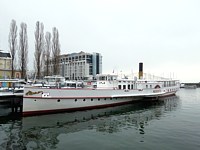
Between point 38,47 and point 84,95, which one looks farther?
point 38,47

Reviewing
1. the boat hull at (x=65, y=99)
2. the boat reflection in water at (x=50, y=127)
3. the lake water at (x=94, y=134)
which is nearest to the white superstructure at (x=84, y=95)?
the boat hull at (x=65, y=99)

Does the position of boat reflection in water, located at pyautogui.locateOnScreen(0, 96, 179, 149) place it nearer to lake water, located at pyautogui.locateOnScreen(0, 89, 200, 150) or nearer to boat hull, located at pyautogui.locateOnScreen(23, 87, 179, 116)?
lake water, located at pyautogui.locateOnScreen(0, 89, 200, 150)

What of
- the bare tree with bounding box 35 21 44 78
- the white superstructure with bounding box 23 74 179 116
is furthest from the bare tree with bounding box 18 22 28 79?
the white superstructure with bounding box 23 74 179 116

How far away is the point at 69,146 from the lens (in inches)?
445

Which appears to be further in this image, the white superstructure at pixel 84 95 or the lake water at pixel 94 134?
the white superstructure at pixel 84 95

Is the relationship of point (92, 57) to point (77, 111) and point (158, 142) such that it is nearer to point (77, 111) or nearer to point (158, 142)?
point (77, 111)

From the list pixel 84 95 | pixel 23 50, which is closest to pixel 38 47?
pixel 23 50

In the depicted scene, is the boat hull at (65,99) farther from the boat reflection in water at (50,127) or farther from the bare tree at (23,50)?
the bare tree at (23,50)

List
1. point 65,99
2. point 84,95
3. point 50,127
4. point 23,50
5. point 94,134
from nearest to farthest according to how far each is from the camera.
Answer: point 94,134, point 50,127, point 65,99, point 84,95, point 23,50

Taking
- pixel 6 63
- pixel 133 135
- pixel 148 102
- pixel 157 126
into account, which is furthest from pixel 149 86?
pixel 6 63

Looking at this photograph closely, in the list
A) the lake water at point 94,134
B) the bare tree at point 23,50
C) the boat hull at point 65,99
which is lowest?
the lake water at point 94,134

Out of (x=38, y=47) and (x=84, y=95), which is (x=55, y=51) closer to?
(x=38, y=47)

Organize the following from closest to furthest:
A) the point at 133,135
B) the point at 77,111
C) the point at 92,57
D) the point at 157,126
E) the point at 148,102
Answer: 1. the point at 133,135
2. the point at 157,126
3. the point at 77,111
4. the point at 148,102
5. the point at 92,57

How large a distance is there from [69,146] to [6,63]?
166 ft
